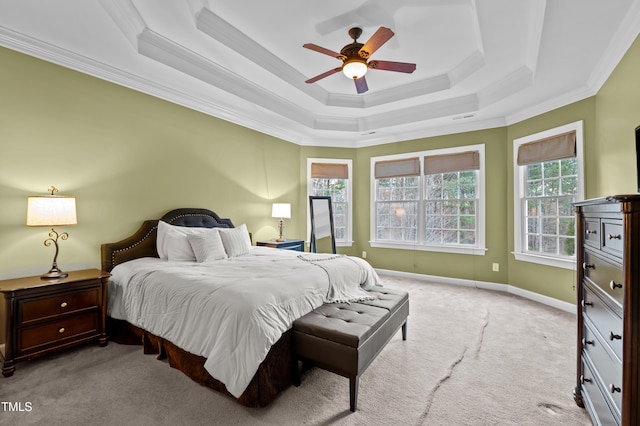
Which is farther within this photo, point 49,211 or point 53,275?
point 53,275

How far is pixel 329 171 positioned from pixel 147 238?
11.7 feet

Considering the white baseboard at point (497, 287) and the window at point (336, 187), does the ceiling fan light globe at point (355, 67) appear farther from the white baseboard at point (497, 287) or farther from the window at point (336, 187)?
the white baseboard at point (497, 287)

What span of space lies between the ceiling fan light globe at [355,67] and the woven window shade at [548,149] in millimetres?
2930

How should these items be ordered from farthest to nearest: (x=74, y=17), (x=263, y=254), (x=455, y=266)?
(x=455, y=266)
(x=263, y=254)
(x=74, y=17)

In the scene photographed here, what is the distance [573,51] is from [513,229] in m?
2.54

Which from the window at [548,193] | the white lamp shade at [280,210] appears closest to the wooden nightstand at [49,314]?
the white lamp shade at [280,210]

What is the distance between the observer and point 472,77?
3.74 m

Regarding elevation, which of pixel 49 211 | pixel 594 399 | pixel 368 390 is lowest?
pixel 368 390

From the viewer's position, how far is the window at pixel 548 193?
12.3 feet

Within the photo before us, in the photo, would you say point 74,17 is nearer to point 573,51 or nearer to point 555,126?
point 573,51

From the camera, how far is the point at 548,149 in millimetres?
3965

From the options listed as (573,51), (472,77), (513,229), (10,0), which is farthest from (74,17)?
(513,229)

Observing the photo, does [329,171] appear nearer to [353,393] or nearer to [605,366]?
[353,393]

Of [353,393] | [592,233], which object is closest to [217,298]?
[353,393]
